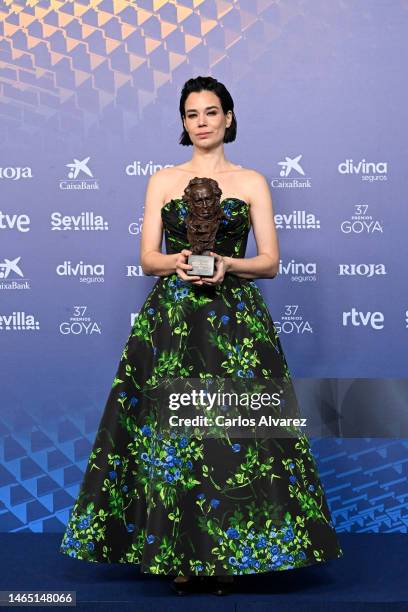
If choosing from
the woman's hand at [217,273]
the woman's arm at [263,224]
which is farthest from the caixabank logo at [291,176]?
the woman's hand at [217,273]

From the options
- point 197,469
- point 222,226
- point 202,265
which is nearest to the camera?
point 202,265

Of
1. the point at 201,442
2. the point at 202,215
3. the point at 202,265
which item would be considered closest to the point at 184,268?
the point at 202,265

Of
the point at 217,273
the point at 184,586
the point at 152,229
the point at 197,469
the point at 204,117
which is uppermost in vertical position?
the point at 204,117

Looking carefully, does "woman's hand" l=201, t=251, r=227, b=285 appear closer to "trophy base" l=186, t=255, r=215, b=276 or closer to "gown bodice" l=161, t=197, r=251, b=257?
"trophy base" l=186, t=255, r=215, b=276

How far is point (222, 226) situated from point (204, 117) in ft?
1.35

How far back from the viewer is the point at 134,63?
471 cm

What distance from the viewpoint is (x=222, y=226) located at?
3.58 metres

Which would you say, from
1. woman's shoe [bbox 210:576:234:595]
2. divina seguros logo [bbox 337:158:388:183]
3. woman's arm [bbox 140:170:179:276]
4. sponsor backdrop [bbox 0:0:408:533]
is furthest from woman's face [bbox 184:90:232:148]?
woman's shoe [bbox 210:576:234:595]

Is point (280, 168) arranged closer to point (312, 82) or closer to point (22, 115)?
point (312, 82)

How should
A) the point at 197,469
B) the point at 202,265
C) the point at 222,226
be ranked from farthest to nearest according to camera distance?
the point at 222,226 → the point at 197,469 → the point at 202,265

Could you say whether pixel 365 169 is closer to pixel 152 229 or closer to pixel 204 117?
pixel 204 117

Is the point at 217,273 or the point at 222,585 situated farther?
the point at 222,585

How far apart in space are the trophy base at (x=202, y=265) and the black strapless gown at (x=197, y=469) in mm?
239

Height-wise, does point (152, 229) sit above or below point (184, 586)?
above
